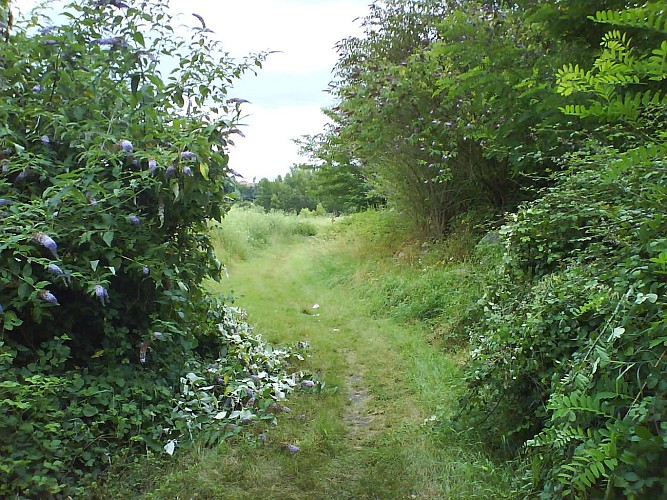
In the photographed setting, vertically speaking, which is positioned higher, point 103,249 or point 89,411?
point 103,249

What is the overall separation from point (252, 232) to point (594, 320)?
985 centimetres

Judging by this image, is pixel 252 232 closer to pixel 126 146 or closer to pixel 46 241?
pixel 126 146

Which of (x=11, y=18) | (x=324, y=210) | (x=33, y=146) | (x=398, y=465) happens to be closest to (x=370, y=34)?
(x=11, y=18)

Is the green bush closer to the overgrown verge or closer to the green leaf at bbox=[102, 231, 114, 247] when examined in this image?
the overgrown verge

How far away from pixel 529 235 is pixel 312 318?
130 inches

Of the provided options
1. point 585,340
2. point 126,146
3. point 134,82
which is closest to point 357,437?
point 585,340

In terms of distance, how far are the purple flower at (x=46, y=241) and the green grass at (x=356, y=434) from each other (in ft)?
3.78

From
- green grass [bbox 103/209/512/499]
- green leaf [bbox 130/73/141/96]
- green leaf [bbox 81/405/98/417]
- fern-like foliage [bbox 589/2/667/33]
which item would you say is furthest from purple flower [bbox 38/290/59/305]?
fern-like foliage [bbox 589/2/667/33]

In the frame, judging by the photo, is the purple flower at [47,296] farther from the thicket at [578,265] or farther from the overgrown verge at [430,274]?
the overgrown verge at [430,274]

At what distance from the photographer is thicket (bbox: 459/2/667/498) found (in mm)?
1412

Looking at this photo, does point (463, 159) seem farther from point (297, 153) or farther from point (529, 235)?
point (297, 153)

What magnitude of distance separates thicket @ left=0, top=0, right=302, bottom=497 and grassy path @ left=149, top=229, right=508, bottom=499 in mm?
259

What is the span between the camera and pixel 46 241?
203cm

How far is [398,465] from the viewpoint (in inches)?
94.3
